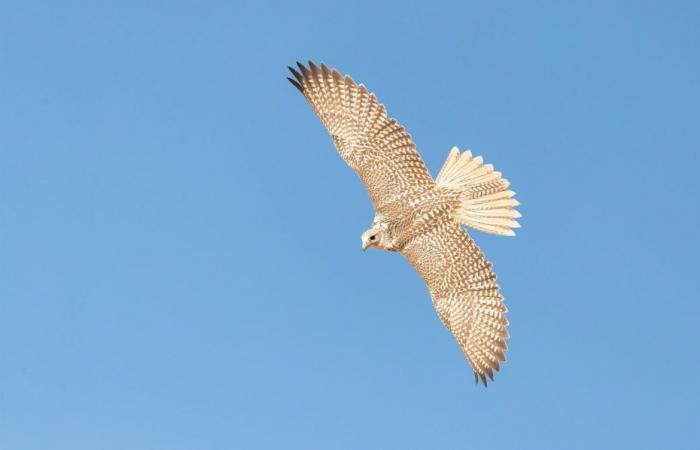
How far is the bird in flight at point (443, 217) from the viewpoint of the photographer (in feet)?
50.6

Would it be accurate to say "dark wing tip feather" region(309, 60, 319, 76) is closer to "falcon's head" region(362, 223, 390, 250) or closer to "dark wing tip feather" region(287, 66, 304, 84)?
"dark wing tip feather" region(287, 66, 304, 84)

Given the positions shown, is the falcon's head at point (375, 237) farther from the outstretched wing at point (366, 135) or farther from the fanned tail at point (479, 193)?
the fanned tail at point (479, 193)

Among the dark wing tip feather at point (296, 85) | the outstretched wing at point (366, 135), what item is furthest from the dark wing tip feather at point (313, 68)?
the dark wing tip feather at point (296, 85)

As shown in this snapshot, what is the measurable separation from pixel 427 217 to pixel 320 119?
2.29 meters

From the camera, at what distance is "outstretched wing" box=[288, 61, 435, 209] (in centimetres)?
1565

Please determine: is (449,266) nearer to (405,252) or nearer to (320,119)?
(405,252)

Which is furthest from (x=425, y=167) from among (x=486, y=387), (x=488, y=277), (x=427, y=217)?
(x=486, y=387)

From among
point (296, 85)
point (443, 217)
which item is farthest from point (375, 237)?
point (296, 85)

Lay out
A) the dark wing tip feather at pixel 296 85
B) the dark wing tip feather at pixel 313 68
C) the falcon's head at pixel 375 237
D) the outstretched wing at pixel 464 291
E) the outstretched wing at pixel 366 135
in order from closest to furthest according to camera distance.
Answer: the outstretched wing at pixel 464 291, the outstretched wing at pixel 366 135, the falcon's head at pixel 375 237, the dark wing tip feather at pixel 313 68, the dark wing tip feather at pixel 296 85

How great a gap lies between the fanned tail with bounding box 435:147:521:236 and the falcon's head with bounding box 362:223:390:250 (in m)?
1.12

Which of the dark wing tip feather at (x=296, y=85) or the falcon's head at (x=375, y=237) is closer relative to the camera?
the falcon's head at (x=375, y=237)

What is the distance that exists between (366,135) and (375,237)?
1500mm

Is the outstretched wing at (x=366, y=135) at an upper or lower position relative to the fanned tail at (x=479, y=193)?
upper

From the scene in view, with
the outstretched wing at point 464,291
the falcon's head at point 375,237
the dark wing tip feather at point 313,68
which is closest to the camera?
the outstretched wing at point 464,291
